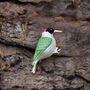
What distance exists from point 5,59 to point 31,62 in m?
0.47

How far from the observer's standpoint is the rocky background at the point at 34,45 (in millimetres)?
3314

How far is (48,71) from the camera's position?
11.0 ft

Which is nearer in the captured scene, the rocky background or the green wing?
the green wing

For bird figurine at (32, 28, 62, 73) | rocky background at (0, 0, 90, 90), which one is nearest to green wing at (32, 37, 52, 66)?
bird figurine at (32, 28, 62, 73)

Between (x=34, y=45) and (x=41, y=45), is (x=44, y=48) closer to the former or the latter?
(x=41, y=45)

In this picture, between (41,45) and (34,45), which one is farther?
(34,45)

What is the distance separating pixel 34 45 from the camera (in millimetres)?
3357

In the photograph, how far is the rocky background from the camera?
10.9ft

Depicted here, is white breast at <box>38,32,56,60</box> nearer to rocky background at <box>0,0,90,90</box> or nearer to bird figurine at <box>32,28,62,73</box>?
bird figurine at <box>32,28,62,73</box>

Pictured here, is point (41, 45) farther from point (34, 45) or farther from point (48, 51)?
point (34, 45)

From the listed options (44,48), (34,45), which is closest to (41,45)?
(44,48)

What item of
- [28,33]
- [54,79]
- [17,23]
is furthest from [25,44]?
[54,79]

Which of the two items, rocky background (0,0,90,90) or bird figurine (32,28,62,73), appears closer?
bird figurine (32,28,62,73)

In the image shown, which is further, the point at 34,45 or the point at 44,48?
the point at 34,45
